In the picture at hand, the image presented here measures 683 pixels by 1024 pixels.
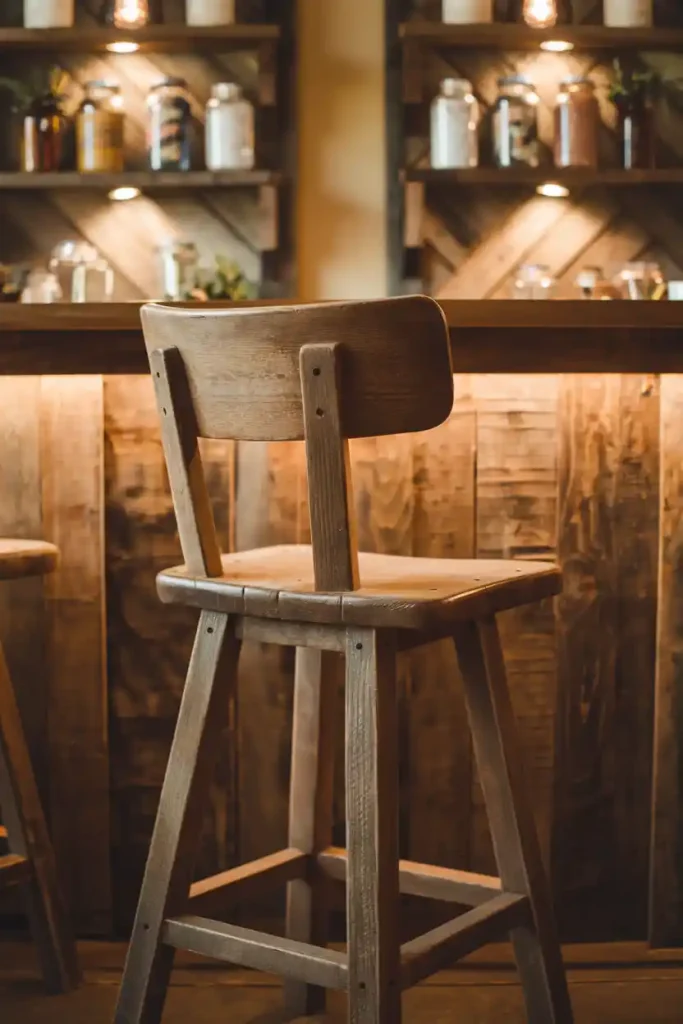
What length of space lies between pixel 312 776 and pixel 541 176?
1.60 metres

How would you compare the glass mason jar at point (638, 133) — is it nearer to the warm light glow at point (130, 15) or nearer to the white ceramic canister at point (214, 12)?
the white ceramic canister at point (214, 12)

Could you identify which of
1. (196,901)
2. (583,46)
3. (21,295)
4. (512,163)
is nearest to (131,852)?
(196,901)

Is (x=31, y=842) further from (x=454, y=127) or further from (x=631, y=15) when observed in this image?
(x=631, y=15)

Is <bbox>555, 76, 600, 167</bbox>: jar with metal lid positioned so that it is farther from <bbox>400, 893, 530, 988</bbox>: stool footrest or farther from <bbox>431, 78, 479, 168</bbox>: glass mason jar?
<bbox>400, 893, 530, 988</bbox>: stool footrest

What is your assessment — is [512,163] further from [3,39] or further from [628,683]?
[628,683]

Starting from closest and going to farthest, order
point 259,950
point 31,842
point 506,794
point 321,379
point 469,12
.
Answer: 1. point 321,379
2. point 259,950
3. point 506,794
4. point 31,842
5. point 469,12

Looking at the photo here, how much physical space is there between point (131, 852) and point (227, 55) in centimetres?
182

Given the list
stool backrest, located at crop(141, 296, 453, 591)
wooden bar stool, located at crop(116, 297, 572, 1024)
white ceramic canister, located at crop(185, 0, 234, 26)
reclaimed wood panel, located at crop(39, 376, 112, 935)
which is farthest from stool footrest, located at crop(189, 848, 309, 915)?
white ceramic canister, located at crop(185, 0, 234, 26)

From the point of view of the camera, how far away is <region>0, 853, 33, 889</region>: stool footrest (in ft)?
6.13

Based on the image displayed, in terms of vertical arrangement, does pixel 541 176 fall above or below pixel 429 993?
above

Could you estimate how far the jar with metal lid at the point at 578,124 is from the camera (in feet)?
9.75

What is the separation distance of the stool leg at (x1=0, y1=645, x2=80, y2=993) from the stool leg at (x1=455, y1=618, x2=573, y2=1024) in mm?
654

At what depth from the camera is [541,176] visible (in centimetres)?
290

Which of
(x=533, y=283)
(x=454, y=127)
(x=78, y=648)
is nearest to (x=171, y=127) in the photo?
(x=454, y=127)
